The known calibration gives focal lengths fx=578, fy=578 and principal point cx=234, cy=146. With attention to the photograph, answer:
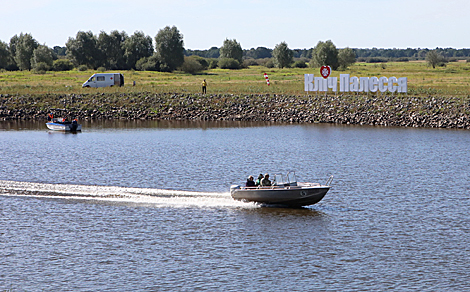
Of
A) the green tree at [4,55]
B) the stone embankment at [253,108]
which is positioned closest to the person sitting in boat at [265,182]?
the stone embankment at [253,108]

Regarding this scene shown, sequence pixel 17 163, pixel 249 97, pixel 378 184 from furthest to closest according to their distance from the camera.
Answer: pixel 249 97 < pixel 17 163 < pixel 378 184

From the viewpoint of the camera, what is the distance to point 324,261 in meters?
29.4

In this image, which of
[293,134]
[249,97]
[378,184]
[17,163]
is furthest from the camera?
[249,97]

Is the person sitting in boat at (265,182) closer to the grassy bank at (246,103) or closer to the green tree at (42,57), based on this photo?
the grassy bank at (246,103)

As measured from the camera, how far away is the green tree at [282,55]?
636 feet

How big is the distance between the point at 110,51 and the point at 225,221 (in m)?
146

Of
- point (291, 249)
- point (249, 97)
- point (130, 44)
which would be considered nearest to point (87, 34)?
point (130, 44)

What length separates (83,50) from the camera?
17225 centimetres

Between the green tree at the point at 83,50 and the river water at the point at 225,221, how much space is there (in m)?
110

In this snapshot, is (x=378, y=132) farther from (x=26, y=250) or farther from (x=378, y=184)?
(x=26, y=250)

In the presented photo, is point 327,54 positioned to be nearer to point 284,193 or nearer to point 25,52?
point 25,52

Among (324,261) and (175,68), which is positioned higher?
(175,68)

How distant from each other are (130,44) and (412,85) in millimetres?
92323

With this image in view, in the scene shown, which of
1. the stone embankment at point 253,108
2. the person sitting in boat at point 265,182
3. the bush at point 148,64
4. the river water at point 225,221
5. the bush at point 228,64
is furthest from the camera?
the bush at point 228,64
